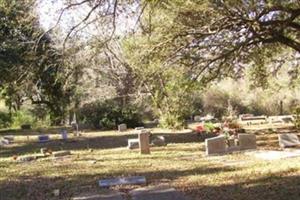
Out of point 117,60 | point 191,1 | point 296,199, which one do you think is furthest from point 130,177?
point 117,60

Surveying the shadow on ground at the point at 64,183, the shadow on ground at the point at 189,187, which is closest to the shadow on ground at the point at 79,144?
the shadow on ground at the point at 64,183

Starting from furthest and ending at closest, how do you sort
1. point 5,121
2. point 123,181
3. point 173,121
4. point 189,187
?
1. point 5,121
2. point 173,121
3. point 123,181
4. point 189,187

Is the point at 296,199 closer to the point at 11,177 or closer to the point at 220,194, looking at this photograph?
the point at 220,194

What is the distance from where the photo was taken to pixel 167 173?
39.6 ft

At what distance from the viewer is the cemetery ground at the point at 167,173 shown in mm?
9570

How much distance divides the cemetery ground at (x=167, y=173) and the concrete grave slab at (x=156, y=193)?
20 cm

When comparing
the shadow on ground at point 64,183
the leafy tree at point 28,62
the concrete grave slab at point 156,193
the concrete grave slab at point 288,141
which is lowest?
the concrete grave slab at point 156,193

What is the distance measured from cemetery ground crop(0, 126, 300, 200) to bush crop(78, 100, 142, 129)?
1312 centimetres

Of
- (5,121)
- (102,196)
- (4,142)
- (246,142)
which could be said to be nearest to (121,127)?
(4,142)

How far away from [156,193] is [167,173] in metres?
2.55

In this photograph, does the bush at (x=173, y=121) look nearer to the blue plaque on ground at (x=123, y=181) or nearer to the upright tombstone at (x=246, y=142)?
the upright tombstone at (x=246, y=142)

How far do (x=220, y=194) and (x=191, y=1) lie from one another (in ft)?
22.1

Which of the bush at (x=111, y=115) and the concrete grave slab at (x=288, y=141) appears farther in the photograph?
the bush at (x=111, y=115)

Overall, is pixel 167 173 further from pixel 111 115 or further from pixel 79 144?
pixel 111 115
